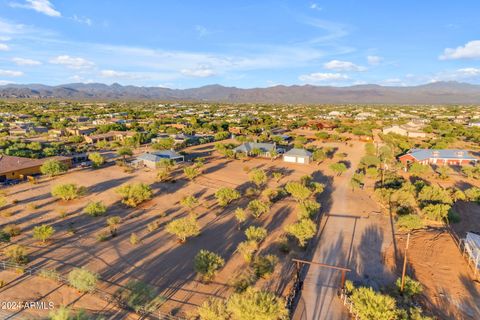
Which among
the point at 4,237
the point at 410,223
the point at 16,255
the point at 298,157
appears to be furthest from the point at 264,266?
the point at 298,157

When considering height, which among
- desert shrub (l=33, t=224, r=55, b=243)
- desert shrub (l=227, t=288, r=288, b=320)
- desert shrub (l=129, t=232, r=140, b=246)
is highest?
desert shrub (l=227, t=288, r=288, b=320)

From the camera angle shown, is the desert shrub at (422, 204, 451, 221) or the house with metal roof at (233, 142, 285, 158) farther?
the house with metal roof at (233, 142, 285, 158)

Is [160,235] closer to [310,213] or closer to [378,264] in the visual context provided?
[310,213]

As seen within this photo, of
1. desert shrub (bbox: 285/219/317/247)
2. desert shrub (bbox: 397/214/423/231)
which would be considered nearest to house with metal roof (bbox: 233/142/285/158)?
desert shrub (bbox: 397/214/423/231)

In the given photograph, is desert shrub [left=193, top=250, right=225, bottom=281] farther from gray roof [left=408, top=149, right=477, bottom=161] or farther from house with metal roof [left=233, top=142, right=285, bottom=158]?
gray roof [left=408, top=149, right=477, bottom=161]

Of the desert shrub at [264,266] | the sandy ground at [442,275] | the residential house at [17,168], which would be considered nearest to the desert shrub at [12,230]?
the residential house at [17,168]

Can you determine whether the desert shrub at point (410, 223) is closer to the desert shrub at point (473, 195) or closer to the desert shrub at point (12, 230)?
the desert shrub at point (473, 195)
